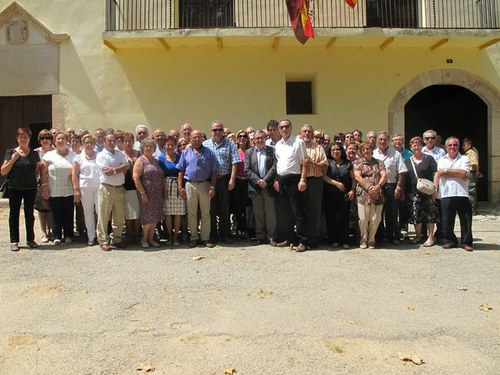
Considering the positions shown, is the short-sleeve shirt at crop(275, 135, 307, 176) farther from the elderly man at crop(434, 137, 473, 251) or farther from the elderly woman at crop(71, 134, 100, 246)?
the elderly woman at crop(71, 134, 100, 246)

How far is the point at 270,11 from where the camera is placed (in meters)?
12.3

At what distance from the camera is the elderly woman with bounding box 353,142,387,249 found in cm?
693

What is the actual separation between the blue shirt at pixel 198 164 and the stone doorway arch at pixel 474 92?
271 inches

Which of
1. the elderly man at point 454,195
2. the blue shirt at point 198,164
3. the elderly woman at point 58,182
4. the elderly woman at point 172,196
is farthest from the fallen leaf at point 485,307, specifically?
the elderly woman at point 58,182

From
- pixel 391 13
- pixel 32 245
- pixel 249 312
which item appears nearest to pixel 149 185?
pixel 32 245

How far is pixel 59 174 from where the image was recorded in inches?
284

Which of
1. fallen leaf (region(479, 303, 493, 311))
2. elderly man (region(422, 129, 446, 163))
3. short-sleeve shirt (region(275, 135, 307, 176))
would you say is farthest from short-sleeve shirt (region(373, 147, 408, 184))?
fallen leaf (region(479, 303, 493, 311))

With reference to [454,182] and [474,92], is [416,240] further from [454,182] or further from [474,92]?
[474,92]

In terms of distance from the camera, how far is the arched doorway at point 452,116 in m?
13.3

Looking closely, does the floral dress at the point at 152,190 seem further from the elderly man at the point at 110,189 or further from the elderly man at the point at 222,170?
the elderly man at the point at 222,170

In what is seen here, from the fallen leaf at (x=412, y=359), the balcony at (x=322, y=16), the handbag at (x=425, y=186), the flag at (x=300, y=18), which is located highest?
the balcony at (x=322, y=16)

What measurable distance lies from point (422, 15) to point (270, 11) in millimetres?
4088

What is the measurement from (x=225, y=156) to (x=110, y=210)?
191 centimetres

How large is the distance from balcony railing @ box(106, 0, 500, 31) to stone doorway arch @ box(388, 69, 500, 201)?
1.25 meters
